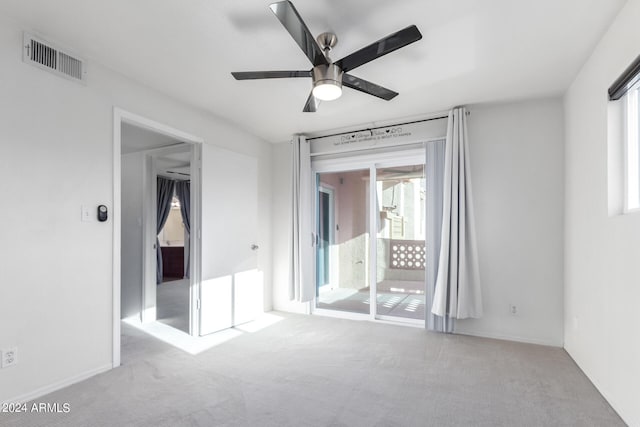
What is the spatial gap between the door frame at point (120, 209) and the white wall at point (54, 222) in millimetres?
47

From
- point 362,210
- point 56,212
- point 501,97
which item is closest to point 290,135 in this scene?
point 362,210

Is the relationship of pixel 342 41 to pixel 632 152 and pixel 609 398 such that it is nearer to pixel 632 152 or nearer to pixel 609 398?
pixel 632 152

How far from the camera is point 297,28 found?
1.73m

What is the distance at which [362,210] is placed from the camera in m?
4.41

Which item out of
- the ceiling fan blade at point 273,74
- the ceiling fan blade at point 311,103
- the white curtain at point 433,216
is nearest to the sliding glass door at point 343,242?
the white curtain at point 433,216

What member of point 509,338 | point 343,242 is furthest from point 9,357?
point 509,338

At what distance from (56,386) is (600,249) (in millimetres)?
4046

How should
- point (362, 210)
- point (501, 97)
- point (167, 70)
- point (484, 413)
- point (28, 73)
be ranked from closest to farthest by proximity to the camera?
1. point (484, 413)
2. point (28, 73)
3. point (167, 70)
4. point (501, 97)
5. point (362, 210)

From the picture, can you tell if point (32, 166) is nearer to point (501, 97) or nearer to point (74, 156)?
point (74, 156)

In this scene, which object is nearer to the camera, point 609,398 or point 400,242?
point 609,398

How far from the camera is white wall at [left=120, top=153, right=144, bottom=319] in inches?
172

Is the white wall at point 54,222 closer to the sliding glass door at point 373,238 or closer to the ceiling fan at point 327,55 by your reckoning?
the ceiling fan at point 327,55

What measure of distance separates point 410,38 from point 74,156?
2.53m

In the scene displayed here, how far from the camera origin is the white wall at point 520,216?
3.32 m
